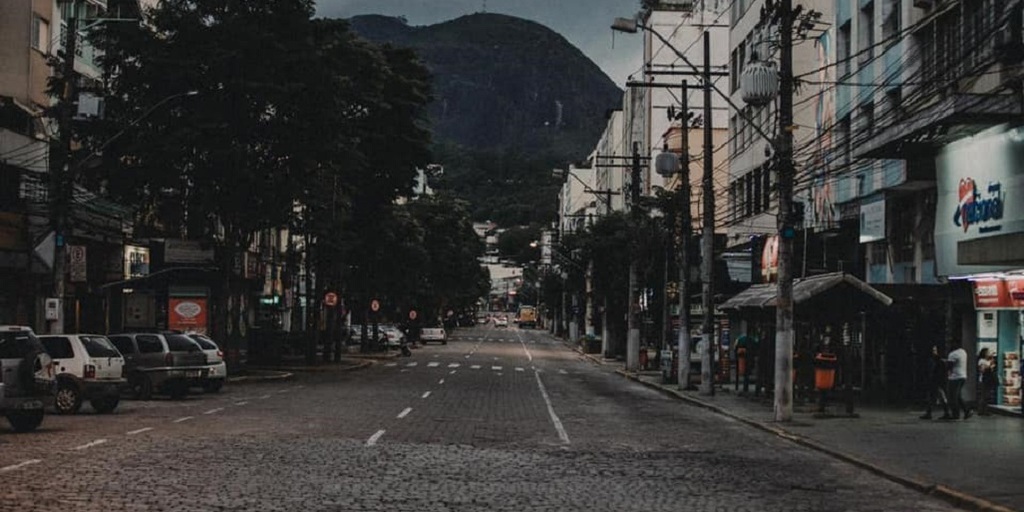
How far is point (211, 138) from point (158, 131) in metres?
1.86

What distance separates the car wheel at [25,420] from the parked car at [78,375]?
400 centimetres

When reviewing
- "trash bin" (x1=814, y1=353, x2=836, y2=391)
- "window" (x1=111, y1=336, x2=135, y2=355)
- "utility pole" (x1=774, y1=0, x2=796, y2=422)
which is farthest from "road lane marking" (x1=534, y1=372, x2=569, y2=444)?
"window" (x1=111, y1=336, x2=135, y2=355)

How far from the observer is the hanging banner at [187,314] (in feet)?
163

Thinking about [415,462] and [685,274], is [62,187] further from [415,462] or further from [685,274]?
[415,462]

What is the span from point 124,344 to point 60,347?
6727 millimetres

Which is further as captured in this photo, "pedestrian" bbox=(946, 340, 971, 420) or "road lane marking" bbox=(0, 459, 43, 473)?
"pedestrian" bbox=(946, 340, 971, 420)

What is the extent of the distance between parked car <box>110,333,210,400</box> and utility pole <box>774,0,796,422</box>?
15.4 m

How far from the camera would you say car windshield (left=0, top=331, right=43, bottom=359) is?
20375 millimetres

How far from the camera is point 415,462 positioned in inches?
673

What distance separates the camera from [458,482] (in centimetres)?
1504

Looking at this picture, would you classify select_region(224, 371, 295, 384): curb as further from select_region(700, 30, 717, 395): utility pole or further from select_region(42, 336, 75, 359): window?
select_region(700, 30, 717, 395): utility pole

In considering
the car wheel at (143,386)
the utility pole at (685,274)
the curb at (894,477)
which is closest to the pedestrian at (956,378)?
the curb at (894,477)

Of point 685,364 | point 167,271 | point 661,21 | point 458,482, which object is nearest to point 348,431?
point 458,482

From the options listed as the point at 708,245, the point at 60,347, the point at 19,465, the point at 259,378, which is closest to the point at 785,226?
the point at 708,245
